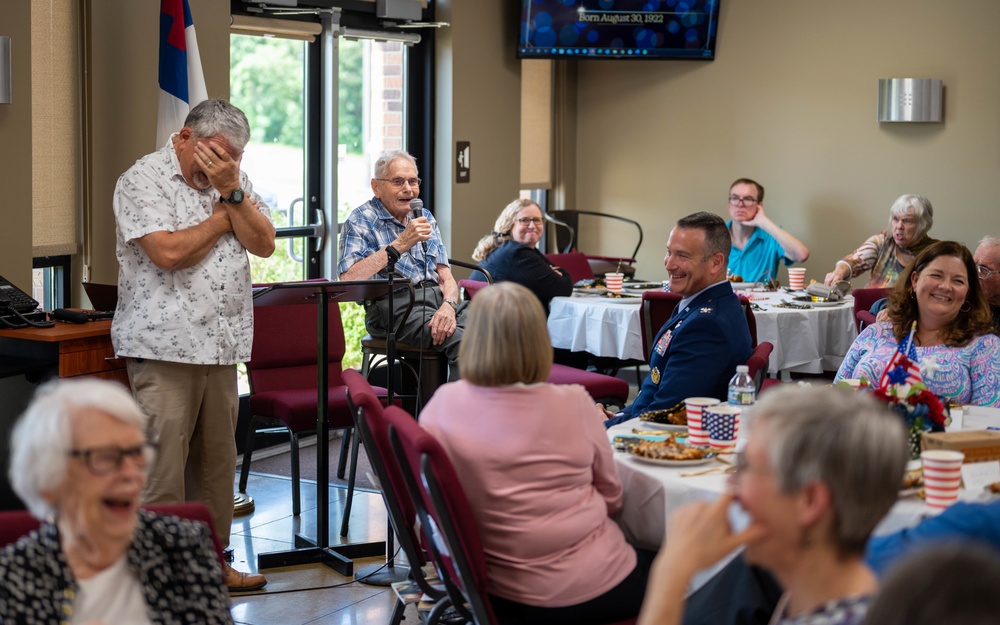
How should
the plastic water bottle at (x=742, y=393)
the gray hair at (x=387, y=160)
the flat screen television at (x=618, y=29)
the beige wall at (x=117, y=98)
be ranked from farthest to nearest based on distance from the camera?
1. the flat screen television at (x=618, y=29)
2. the gray hair at (x=387, y=160)
3. the beige wall at (x=117, y=98)
4. the plastic water bottle at (x=742, y=393)

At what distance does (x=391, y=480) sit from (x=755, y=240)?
5.17m

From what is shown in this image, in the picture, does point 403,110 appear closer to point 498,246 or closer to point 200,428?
point 498,246

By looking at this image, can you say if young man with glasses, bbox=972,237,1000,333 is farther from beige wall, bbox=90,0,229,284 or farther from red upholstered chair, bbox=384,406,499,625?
beige wall, bbox=90,0,229,284

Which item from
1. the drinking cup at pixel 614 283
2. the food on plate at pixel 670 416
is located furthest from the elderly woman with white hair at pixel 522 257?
the food on plate at pixel 670 416

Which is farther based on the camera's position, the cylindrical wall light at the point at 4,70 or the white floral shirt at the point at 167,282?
the cylindrical wall light at the point at 4,70

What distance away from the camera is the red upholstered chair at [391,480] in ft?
9.45

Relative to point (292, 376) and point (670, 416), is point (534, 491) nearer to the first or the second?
point (670, 416)

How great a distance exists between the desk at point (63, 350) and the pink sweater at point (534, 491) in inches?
63.1

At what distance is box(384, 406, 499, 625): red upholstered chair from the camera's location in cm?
246

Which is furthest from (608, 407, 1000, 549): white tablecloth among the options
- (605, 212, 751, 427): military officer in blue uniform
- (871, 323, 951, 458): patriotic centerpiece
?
(605, 212, 751, 427): military officer in blue uniform

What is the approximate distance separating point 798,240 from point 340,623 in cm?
510

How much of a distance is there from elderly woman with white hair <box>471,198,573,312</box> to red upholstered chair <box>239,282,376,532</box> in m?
1.25

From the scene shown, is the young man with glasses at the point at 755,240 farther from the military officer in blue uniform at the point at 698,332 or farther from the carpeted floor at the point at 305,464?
the military officer in blue uniform at the point at 698,332

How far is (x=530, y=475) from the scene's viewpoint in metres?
2.57
